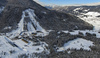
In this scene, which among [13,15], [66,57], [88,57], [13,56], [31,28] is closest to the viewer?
[88,57]

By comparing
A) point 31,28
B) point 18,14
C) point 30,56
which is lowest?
point 31,28

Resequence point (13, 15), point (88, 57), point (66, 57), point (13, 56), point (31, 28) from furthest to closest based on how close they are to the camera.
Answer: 1. point (13, 15)
2. point (31, 28)
3. point (13, 56)
4. point (66, 57)
5. point (88, 57)

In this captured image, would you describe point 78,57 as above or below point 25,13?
below

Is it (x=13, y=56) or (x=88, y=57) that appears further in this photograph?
(x=13, y=56)

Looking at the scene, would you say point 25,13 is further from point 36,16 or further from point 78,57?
point 78,57

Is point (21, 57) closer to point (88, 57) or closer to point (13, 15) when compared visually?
point (88, 57)

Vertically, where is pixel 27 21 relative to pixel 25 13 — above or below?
below

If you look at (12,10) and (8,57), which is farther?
(12,10)

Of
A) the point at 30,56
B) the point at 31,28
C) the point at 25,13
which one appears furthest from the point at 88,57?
the point at 25,13

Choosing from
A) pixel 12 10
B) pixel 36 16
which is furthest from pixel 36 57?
pixel 12 10
